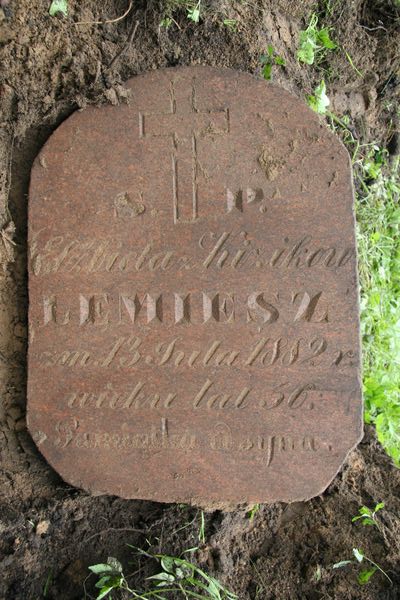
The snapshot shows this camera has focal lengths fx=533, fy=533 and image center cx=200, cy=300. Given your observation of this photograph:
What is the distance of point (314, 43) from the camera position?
3025 millimetres

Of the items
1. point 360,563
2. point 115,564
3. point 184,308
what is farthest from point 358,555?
point 184,308

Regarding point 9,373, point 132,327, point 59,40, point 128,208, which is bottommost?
point 9,373

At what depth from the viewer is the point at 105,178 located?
2477mm

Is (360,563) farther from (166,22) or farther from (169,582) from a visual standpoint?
(166,22)

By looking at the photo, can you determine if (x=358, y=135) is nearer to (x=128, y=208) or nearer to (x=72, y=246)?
(x=128, y=208)

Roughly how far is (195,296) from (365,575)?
1.51 m

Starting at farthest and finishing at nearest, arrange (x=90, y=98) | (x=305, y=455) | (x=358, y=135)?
(x=358, y=135) < (x=90, y=98) < (x=305, y=455)

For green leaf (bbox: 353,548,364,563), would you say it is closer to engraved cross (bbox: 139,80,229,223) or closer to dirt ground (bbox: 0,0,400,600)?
dirt ground (bbox: 0,0,400,600)

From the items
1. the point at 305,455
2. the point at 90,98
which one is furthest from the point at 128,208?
the point at 305,455

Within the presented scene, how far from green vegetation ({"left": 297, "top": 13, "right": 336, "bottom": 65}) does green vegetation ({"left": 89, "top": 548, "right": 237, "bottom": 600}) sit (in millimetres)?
2687

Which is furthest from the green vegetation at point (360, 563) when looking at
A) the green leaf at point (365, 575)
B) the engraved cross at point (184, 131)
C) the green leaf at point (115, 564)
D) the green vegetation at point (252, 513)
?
the engraved cross at point (184, 131)

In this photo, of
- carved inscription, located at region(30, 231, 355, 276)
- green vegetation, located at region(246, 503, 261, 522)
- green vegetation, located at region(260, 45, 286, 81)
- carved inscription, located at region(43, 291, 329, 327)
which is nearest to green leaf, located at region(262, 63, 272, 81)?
green vegetation, located at region(260, 45, 286, 81)

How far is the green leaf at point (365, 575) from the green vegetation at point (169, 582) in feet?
1.93

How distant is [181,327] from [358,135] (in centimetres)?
183
